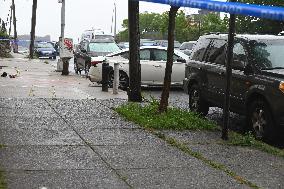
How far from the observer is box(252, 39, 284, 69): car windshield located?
9350 mm

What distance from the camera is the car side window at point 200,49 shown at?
11.7 metres

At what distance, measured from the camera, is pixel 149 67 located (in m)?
17.3

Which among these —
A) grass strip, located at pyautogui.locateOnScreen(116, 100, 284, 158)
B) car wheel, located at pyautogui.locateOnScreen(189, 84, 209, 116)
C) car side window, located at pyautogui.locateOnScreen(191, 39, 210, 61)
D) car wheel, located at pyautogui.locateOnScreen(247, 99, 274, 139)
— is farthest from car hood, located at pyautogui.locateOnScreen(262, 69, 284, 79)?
car side window, located at pyautogui.locateOnScreen(191, 39, 210, 61)

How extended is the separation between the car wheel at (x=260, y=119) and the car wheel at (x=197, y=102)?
7.26 ft

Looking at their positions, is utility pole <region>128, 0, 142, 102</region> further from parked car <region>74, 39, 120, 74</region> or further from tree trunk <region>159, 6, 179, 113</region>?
parked car <region>74, 39, 120, 74</region>

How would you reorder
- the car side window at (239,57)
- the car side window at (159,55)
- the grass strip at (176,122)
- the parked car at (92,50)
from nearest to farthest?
the grass strip at (176,122), the car side window at (239,57), the car side window at (159,55), the parked car at (92,50)

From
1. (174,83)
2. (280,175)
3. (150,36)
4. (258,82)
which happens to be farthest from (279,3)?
(150,36)

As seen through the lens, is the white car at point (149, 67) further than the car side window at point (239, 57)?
Yes

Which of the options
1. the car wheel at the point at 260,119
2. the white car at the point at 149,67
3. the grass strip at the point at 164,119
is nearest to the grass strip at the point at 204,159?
the grass strip at the point at 164,119

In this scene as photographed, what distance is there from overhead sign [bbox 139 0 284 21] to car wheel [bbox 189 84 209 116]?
224 inches

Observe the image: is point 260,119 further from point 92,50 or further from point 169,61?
point 92,50

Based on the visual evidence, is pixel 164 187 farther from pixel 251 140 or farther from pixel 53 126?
pixel 53 126

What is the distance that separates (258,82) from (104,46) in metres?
14.4

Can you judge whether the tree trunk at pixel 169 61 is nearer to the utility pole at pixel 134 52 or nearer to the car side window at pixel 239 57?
the car side window at pixel 239 57
